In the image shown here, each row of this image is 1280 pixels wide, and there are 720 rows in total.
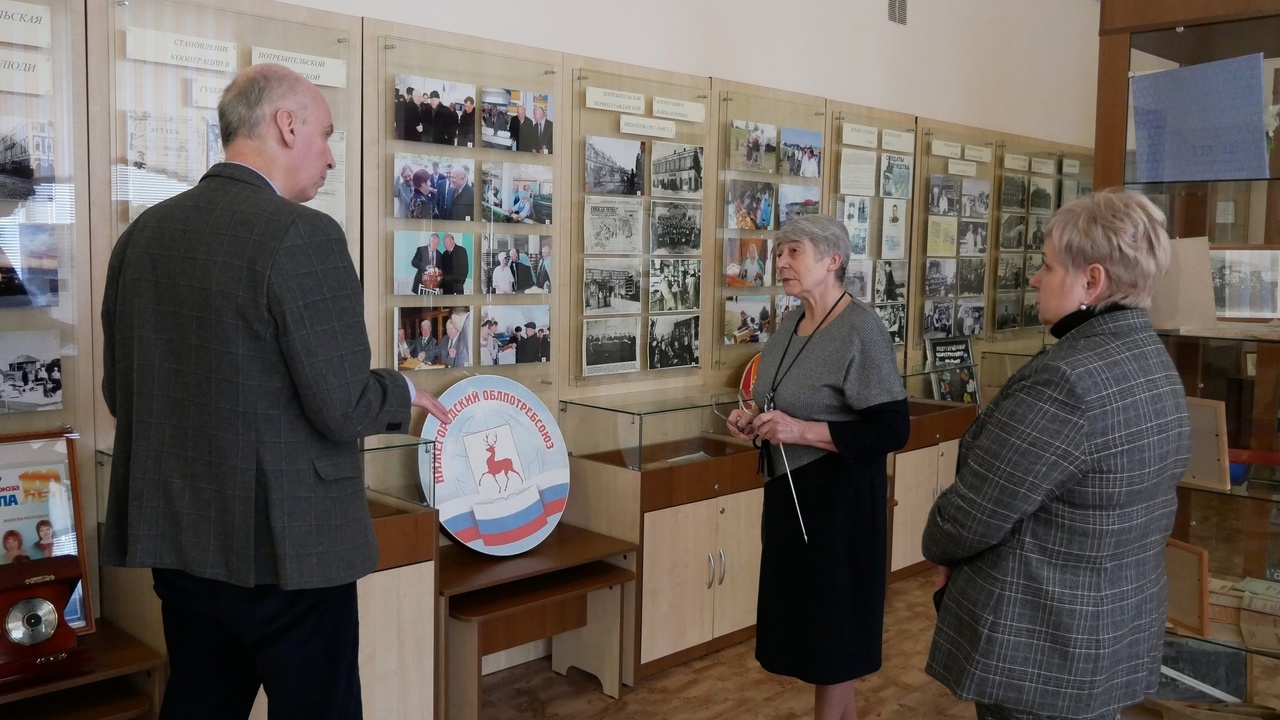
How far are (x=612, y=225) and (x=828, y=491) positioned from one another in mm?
1920

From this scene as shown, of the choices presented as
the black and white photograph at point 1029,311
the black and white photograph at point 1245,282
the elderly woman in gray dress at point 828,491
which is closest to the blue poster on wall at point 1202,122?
the black and white photograph at point 1245,282

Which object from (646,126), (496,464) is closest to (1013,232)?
(646,126)

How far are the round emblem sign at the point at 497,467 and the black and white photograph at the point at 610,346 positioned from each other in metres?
0.33

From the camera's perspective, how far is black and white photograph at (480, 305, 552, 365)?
3984mm

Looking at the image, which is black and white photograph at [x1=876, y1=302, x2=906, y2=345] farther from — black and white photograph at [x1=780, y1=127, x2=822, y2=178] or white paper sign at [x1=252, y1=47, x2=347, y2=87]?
white paper sign at [x1=252, y1=47, x2=347, y2=87]

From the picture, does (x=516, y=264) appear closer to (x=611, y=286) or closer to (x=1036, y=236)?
(x=611, y=286)

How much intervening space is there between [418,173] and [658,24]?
147 cm

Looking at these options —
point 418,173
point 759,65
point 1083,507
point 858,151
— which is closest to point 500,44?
point 418,173

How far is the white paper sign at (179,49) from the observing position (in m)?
3.00

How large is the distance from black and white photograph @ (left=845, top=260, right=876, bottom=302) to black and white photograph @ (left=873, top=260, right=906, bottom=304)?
7cm

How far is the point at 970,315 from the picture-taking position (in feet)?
21.9

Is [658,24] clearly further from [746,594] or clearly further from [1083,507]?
[1083,507]

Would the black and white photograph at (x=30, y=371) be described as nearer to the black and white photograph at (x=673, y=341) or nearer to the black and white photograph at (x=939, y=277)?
the black and white photograph at (x=673, y=341)

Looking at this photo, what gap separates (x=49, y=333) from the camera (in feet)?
9.61
